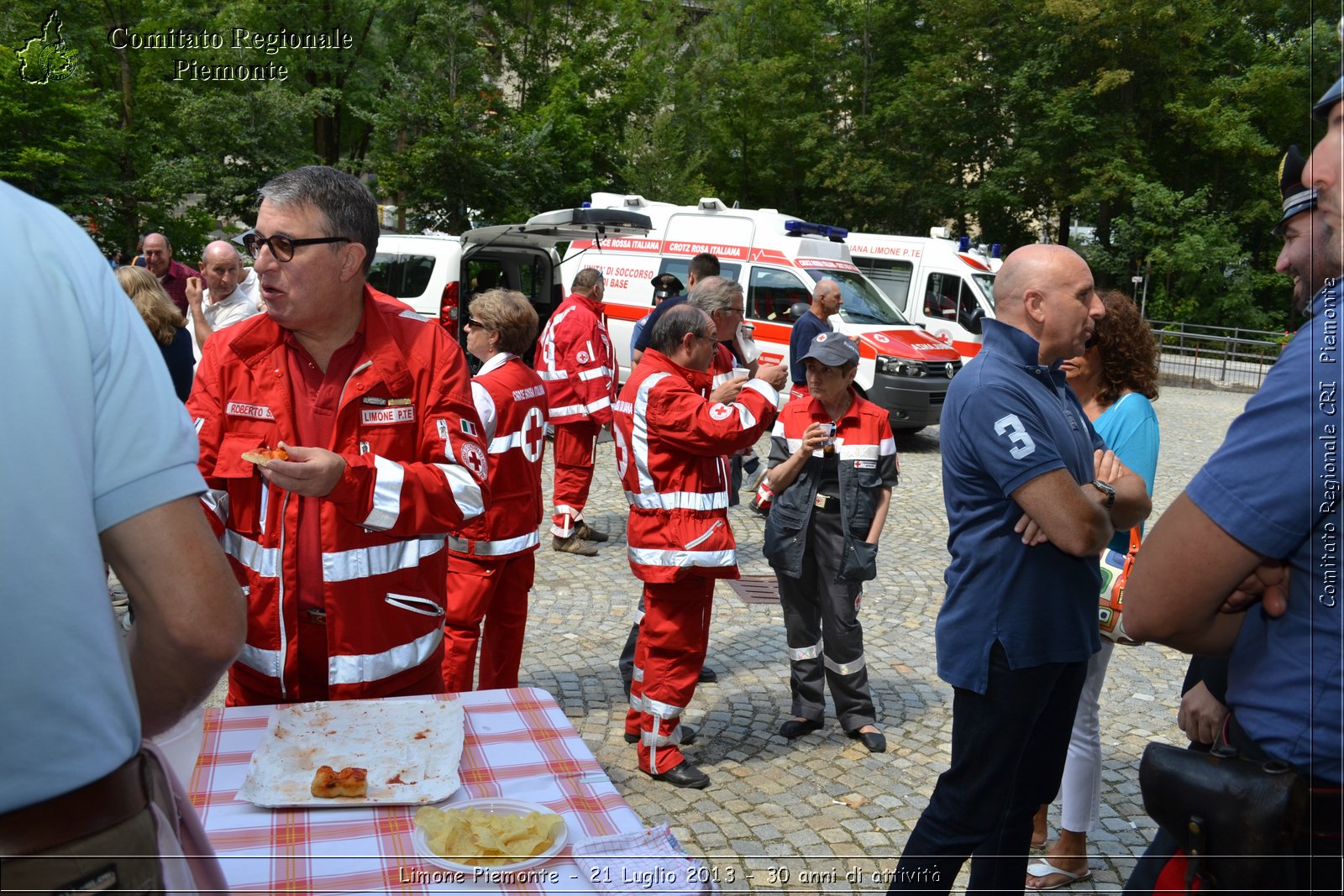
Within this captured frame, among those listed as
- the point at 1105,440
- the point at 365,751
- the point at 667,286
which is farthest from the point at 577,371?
the point at 365,751

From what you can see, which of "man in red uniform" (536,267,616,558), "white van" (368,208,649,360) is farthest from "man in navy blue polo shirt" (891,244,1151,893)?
"white van" (368,208,649,360)

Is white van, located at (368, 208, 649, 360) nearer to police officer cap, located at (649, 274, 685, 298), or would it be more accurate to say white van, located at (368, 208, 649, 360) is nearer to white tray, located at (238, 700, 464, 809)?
police officer cap, located at (649, 274, 685, 298)

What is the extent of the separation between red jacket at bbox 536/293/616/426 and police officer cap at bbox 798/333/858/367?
12.5 feet

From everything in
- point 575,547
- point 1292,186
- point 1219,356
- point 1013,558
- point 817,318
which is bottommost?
point 575,547

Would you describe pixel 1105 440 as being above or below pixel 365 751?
above

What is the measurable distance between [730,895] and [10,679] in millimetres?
2917

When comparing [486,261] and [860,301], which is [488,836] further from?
[486,261]

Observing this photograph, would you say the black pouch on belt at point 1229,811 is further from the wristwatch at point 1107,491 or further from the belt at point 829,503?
the belt at point 829,503

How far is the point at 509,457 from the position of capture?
4.93 m

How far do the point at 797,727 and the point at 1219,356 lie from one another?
23.3 m

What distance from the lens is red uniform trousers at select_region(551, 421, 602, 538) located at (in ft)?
27.5

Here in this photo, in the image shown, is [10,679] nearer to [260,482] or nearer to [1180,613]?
[260,482]

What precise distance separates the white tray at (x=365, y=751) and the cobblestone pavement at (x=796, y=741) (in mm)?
1772

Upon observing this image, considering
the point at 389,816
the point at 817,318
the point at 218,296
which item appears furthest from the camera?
the point at 817,318
